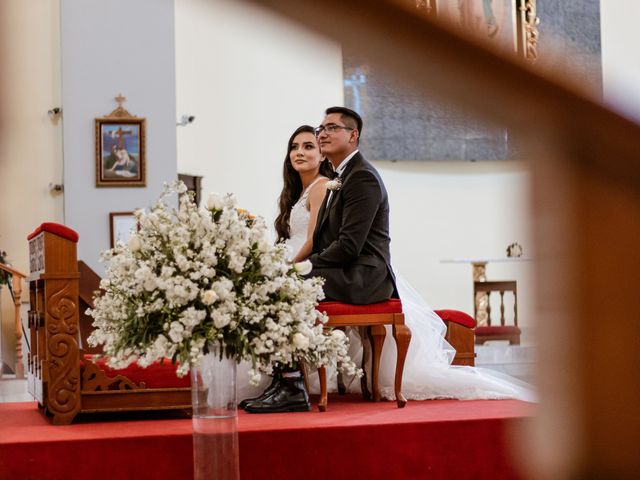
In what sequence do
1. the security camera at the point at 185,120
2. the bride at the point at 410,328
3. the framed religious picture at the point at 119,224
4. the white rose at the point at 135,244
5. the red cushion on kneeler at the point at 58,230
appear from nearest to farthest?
the white rose at the point at 135,244
the red cushion on kneeler at the point at 58,230
the bride at the point at 410,328
the framed religious picture at the point at 119,224
the security camera at the point at 185,120

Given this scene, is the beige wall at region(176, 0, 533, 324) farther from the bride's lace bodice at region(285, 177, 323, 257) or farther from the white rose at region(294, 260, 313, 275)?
the white rose at region(294, 260, 313, 275)

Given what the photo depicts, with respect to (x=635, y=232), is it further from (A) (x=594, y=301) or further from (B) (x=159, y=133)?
(B) (x=159, y=133)

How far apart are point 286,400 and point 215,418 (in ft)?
3.89

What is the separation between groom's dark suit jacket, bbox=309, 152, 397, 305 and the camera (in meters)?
4.32

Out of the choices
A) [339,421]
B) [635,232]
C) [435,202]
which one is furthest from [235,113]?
[635,232]

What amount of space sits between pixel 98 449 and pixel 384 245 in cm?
165

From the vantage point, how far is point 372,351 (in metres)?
4.44

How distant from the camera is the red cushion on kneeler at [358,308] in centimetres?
425

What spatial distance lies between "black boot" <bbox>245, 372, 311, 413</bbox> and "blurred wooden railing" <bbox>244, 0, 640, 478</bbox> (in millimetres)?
3879

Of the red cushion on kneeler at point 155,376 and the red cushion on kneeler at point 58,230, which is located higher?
the red cushion on kneeler at point 58,230

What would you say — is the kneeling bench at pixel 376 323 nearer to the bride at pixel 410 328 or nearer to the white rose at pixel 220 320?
the bride at pixel 410 328

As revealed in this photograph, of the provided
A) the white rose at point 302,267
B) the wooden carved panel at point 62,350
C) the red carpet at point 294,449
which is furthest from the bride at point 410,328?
the white rose at point 302,267

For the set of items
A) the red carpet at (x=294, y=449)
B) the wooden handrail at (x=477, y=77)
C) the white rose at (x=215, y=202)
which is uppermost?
the white rose at (x=215, y=202)

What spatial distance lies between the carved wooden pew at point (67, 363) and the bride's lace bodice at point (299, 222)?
115 cm
